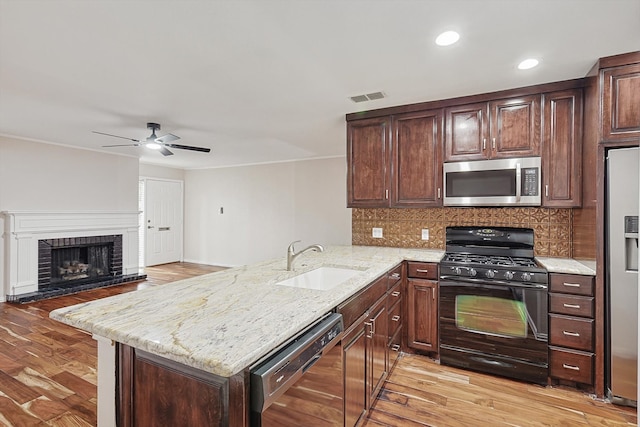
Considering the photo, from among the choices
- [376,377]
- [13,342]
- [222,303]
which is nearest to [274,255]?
[13,342]

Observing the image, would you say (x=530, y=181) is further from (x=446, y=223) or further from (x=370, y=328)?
(x=370, y=328)

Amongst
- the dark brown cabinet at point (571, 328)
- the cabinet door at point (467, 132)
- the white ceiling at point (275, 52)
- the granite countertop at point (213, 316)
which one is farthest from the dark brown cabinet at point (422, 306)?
the white ceiling at point (275, 52)

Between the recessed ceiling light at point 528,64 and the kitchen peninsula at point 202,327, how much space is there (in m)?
1.95

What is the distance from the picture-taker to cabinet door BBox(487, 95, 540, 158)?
2.71 metres

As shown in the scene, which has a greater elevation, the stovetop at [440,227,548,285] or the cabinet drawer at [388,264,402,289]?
the stovetop at [440,227,548,285]

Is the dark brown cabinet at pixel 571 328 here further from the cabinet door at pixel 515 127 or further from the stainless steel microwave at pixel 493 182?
the cabinet door at pixel 515 127

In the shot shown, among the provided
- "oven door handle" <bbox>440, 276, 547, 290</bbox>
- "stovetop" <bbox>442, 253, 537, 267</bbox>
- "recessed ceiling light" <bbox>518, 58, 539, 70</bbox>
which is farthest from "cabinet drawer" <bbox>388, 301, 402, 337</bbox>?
"recessed ceiling light" <bbox>518, 58, 539, 70</bbox>

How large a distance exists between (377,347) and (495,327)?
1.12 meters

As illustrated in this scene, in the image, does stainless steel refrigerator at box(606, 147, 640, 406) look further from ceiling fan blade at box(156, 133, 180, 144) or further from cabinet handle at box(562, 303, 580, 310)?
ceiling fan blade at box(156, 133, 180, 144)

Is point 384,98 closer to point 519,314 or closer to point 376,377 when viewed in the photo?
point 519,314

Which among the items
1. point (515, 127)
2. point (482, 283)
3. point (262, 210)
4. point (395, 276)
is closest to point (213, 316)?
point (395, 276)

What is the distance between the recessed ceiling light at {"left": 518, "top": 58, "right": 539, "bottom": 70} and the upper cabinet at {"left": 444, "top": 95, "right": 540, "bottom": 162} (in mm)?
468

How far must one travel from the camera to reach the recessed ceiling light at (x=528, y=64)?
2229 mm

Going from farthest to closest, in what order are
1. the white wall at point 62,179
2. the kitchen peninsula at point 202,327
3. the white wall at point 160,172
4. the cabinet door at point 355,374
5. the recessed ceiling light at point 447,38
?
the white wall at point 160,172, the white wall at point 62,179, the recessed ceiling light at point 447,38, the cabinet door at point 355,374, the kitchen peninsula at point 202,327
